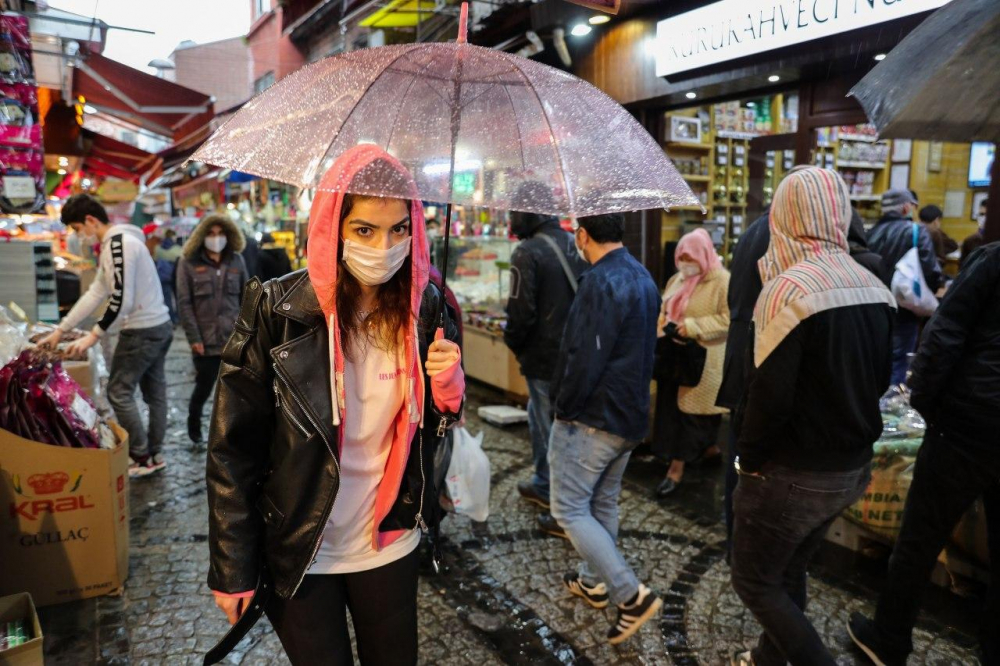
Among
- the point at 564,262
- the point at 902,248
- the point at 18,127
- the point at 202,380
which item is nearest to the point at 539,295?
the point at 564,262

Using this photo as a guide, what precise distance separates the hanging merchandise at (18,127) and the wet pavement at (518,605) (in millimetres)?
Result: 3074

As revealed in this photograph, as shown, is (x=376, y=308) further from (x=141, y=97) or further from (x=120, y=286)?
(x=141, y=97)

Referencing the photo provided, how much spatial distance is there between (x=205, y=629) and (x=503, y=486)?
230cm

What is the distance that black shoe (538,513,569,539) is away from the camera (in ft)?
13.8

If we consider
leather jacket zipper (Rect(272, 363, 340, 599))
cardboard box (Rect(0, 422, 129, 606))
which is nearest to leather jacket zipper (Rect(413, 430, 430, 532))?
leather jacket zipper (Rect(272, 363, 340, 599))

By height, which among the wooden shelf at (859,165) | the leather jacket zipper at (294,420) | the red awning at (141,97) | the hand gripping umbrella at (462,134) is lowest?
the leather jacket zipper at (294,420)

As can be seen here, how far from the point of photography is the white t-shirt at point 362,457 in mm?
1862

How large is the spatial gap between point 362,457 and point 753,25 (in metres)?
5.27

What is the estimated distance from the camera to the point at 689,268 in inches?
189

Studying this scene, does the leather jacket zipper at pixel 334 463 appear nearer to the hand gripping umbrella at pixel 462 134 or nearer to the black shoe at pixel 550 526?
the hand gripping umbrella at pixel 462 134

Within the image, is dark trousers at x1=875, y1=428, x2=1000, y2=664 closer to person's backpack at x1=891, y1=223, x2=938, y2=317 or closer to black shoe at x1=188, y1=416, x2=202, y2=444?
person's backpack at x1=891, y1=223, x2=938, y2=317

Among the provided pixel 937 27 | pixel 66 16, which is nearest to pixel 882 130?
pixel 937 27

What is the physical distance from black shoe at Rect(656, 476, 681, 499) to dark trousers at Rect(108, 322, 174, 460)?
3.82m

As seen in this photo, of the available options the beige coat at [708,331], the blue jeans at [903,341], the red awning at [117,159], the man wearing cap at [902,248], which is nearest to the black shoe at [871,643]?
the beige coat at [708,331]
